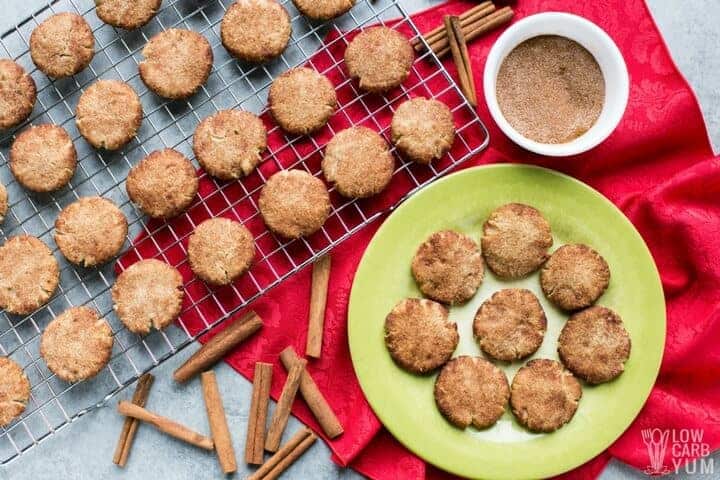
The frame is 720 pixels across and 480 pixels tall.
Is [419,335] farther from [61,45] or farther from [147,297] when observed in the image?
[61,45]

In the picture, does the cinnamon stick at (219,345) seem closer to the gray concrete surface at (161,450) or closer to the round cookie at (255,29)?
the gray concrete surface at (161,450)

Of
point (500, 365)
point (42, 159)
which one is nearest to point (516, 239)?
point (500, 365)

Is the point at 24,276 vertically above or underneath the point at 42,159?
underneath

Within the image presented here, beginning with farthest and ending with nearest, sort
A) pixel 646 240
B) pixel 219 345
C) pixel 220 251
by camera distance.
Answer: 1. pixel 646 240
2. pixel 219 345
3. pixel 220 251

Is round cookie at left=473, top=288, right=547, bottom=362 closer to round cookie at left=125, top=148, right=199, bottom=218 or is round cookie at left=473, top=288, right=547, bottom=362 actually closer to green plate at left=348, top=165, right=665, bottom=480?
green plate at left=348, top=165, right=665, bottom=480

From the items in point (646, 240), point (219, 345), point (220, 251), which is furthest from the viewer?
point (646, 240)

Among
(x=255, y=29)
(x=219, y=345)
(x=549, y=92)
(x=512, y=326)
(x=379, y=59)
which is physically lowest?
(x=512, y=326)

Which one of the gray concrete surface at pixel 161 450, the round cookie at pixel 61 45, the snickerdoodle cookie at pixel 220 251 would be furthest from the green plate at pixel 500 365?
the round cookie at pixel 61 45

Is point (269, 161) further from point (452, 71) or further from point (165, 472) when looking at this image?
point (165, 472)
